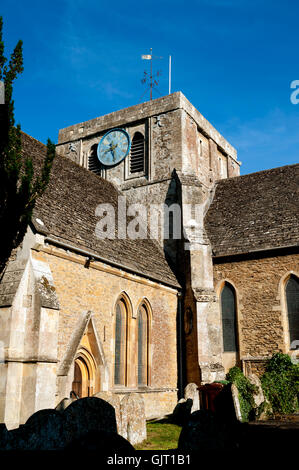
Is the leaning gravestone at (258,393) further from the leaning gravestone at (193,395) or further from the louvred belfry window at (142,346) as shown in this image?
the louvred belfry window at (142,346)

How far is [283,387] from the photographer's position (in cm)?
1498

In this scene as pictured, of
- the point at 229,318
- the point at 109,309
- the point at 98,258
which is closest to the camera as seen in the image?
the point at 98,258

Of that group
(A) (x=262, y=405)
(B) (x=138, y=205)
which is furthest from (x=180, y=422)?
(B) (x=138, y=205)

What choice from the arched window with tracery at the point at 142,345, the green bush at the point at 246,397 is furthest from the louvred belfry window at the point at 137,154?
the green bush at the point at 246,397

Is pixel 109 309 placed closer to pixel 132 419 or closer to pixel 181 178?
pixel 132 419

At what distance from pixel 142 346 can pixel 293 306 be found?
6.14 metres

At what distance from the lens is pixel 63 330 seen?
1249 centimetres

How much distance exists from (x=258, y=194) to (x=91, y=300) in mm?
11086

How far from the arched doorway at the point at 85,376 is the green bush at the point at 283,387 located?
18.8 ft

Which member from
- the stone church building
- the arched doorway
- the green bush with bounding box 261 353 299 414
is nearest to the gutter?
the stone church building

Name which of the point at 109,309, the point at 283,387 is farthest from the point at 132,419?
the point at 283,387

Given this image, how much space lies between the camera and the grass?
9219 millimetres

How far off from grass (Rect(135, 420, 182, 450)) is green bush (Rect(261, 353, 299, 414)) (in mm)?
3763

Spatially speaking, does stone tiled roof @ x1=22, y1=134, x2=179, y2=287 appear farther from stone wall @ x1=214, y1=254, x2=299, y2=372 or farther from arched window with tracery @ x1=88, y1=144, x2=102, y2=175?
arched window with tracery @ x1=88, y1=144, x2=102, y2=175
